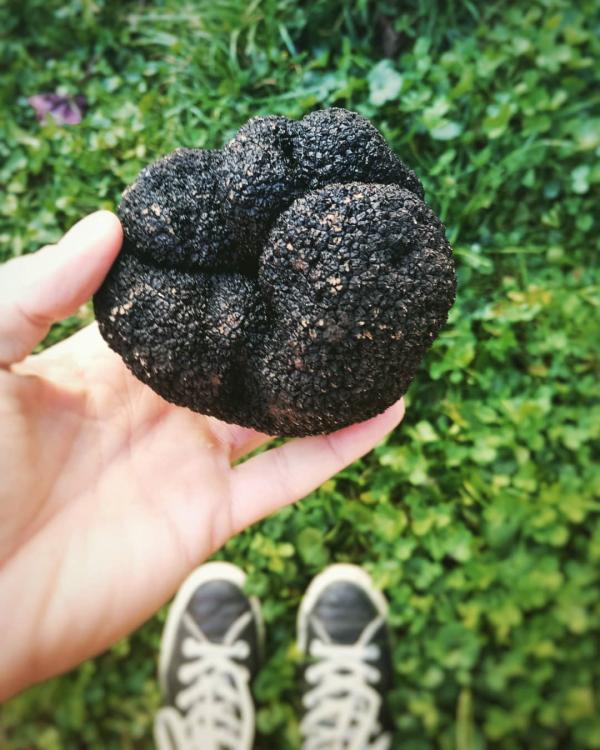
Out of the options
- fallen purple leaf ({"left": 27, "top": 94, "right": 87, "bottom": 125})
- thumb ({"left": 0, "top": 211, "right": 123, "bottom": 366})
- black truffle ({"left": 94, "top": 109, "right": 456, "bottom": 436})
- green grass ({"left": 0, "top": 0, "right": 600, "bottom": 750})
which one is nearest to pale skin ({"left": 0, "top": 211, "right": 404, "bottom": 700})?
thumb ({"left": 0, "top": 211, "right": 123, "bottom": 366})

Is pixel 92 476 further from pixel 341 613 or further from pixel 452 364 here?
pixel 452 364

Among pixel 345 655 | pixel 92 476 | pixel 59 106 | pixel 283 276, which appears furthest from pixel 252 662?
pixel 59 106

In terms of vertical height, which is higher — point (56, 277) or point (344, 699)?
point (56, 277)

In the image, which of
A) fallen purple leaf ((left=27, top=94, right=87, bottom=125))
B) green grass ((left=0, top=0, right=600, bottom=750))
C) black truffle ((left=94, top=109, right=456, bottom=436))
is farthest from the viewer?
fallen purple leaf ((left=27, top=94, right=87, bottom=125))

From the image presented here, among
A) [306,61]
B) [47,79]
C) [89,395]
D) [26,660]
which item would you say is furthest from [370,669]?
[47,79]

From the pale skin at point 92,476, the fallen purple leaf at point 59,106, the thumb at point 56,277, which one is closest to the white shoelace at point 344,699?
the pale skin at point 92,476

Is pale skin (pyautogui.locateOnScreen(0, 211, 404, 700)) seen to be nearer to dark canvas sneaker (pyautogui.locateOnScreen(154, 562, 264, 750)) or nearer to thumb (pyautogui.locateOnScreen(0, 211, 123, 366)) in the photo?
thumb (pyautogui.locateOnScreen(0, 211, 123, 366))
